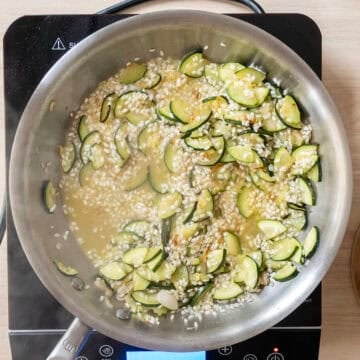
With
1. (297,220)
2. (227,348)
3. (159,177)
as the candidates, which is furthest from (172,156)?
(227,348)

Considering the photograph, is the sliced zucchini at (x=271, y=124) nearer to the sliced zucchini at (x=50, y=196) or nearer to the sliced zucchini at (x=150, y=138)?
the sliced zucchini at (x=150, y=138)

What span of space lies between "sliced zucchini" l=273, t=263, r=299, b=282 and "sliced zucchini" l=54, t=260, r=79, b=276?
1.16 feet

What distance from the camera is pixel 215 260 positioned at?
1163 mm

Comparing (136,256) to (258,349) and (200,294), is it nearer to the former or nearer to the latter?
(200,294)

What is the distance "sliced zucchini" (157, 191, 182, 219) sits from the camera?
3.84ft

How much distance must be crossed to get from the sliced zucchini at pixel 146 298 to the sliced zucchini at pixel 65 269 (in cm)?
11

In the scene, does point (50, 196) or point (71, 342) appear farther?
point (50, 196)

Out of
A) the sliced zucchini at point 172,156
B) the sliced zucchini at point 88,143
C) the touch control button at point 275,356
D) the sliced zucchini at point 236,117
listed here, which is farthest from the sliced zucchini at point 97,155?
the touch control button at point 275,356

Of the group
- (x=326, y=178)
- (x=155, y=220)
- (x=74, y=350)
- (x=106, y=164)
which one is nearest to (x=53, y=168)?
(x=106, y=164)

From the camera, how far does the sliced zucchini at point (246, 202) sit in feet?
3.84

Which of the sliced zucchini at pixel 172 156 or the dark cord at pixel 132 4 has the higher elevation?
the dark cord at pixel 132 4

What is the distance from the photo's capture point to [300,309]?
3.85ft

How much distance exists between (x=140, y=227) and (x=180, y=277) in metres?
0.11

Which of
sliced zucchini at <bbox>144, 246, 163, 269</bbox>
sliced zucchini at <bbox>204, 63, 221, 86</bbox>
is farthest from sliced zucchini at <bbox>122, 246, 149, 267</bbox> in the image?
sliced zucchini at <bbox>204, 63, 221, 86</bbox>
